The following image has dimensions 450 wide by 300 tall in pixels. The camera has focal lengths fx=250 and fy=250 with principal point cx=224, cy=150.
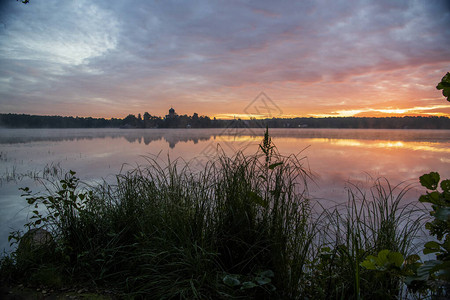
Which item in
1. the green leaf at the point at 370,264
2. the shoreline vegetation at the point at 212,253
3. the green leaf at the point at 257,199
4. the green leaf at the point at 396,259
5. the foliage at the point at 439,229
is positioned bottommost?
the shoreline vegetation at the point at 212,253

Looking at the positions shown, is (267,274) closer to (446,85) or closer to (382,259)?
(382,259)

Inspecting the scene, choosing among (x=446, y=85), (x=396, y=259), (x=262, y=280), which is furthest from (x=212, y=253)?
(x=446, y=85)

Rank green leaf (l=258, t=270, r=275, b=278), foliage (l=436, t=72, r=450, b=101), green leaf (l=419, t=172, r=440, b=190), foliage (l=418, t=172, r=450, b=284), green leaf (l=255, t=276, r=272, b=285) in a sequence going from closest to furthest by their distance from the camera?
1. foliage (l=418, t=172, r=450, b=284)
2. foliage (l=436, t=72, r=450, b=101)
3. green leaf (l=419, t=172, r=440, b=190)
4. green leaf (l=255, t=276, r=272, b=285)
5. green leaf (l=258, t=270, r=275, b=278)

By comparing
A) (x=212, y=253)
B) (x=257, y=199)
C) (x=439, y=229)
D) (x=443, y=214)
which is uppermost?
(x=443, y=214)

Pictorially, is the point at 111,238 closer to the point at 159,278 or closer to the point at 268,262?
the point at 159,278

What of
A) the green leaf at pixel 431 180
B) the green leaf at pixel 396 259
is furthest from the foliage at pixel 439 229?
the green leaf at pixel 396 259

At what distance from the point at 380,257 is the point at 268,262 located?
42.2 inches

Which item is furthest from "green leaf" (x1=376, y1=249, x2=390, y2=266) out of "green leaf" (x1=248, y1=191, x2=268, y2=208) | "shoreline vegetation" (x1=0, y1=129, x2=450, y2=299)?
"green leaf" (x1=248, y1=191, x2=268, y2=208)

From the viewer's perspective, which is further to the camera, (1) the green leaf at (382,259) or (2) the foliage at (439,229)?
(1) the green leaf at (382,259)

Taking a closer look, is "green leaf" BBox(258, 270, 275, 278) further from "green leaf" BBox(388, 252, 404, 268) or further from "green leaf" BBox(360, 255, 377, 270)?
"green leaf" BBox(388, 252, 404, 268)

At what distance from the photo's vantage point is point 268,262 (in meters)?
2.41

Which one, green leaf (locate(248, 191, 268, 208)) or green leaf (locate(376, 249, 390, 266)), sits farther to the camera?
green leaf (locate(248, 191, 268, 208))

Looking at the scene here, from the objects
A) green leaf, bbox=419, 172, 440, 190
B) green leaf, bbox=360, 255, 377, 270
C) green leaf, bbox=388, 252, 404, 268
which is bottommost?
green leaf, bbox=360, 255, 377, 270

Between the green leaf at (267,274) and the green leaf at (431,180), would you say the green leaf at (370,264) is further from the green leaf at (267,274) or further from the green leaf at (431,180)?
the green leaf at (267,274)
